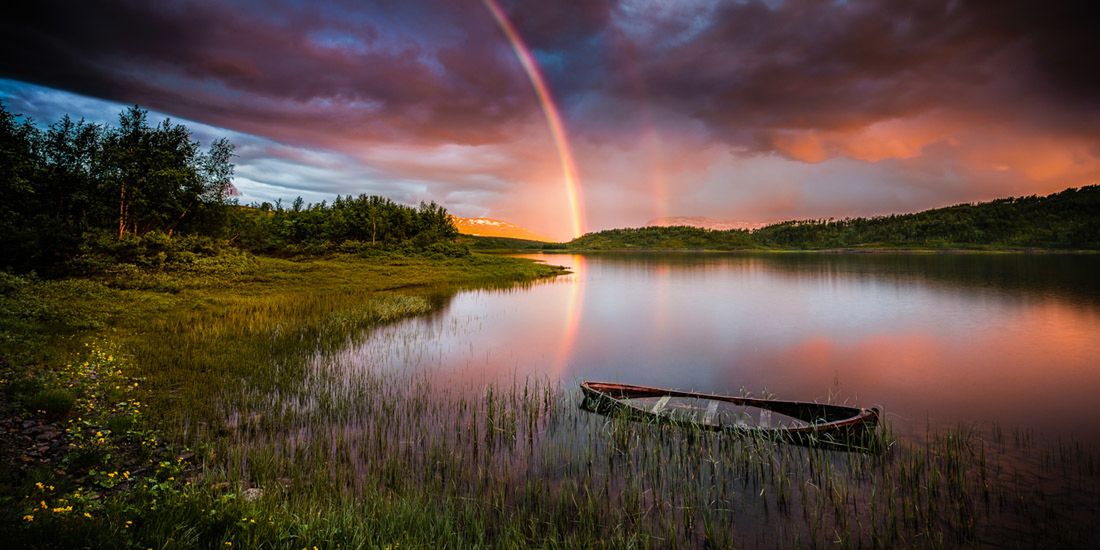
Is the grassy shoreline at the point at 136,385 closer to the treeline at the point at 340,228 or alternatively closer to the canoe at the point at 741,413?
the canoe at the point at 741,413

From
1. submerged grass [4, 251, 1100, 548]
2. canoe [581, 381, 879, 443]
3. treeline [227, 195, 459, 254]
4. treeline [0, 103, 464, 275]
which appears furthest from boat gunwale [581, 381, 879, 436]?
treeline [227, 195, 459, 254]

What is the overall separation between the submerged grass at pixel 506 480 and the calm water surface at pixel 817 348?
4.05 meters

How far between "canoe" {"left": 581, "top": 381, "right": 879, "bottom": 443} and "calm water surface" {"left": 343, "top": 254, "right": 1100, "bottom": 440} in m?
3.86

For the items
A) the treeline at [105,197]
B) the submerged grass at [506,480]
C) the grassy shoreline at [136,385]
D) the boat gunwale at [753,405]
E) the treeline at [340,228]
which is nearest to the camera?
the grassy shoreline at [136,385]

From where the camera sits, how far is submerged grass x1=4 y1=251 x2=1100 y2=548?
8.01 m

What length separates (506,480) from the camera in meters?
11.1

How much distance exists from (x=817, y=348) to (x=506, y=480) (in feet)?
85.3

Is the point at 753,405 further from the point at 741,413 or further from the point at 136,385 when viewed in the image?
the point at 136,385

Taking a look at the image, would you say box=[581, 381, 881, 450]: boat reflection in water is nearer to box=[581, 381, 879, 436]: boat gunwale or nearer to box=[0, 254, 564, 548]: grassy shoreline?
box=[581, 381, 879, 436]: boat gunwale

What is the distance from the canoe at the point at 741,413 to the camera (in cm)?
1269

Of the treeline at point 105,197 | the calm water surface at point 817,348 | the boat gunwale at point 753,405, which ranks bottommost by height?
the calm water surface at point 817,348

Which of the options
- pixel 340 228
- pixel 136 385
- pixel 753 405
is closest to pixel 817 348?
pixel 753 405

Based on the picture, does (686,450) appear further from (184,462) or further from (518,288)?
(518,288)

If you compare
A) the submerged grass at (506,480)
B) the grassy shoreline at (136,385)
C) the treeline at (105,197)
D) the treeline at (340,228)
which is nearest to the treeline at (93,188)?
the treeline at (105,197)
